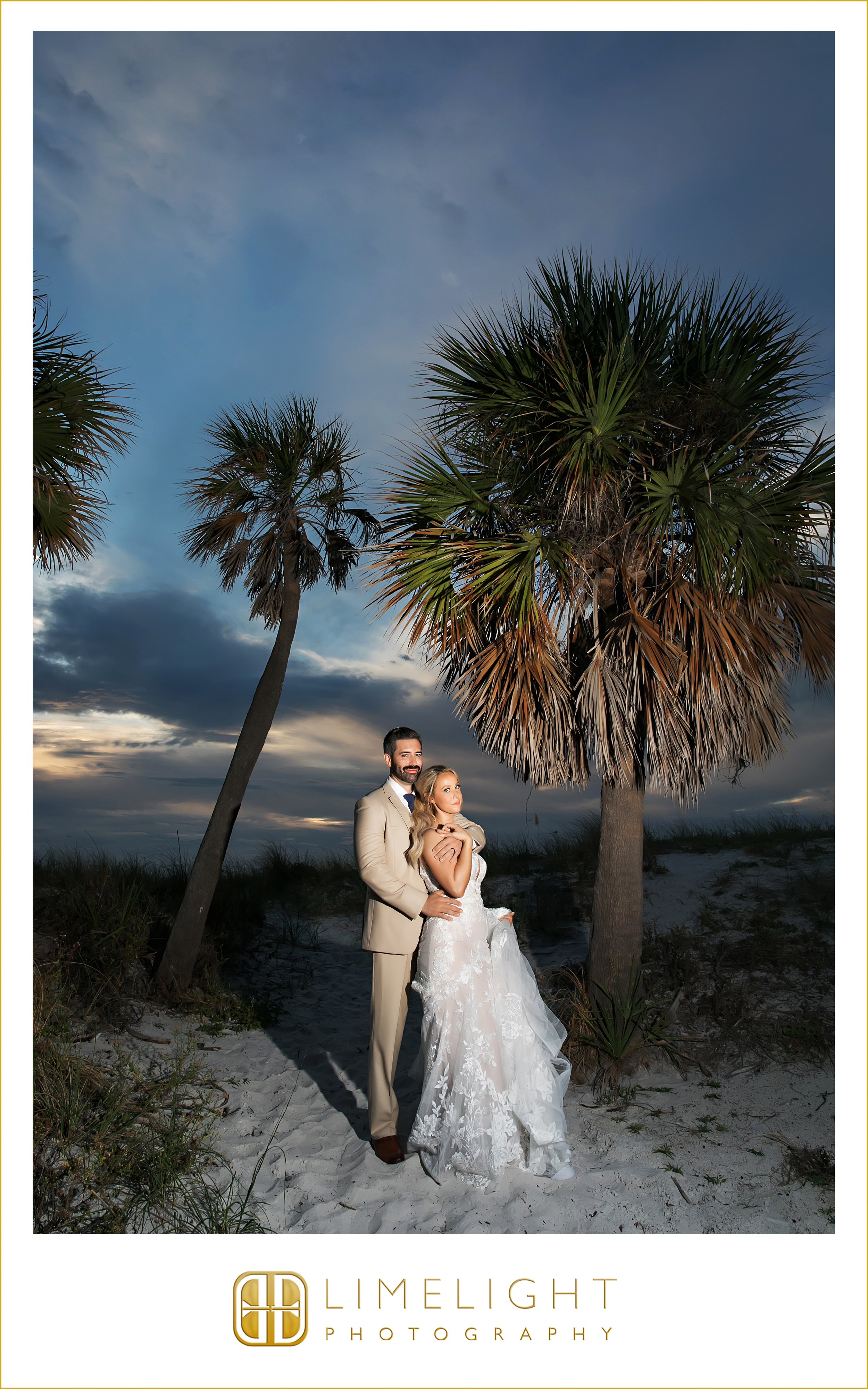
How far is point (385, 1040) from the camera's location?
186 inches

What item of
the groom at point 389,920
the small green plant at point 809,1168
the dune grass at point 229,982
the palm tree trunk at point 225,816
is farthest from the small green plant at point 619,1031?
the palm tree trunk at point 225,816

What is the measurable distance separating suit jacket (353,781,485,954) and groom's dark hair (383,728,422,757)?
0.70ft

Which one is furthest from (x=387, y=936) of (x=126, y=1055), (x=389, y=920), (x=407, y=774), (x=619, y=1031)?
(x=126, y=1055)

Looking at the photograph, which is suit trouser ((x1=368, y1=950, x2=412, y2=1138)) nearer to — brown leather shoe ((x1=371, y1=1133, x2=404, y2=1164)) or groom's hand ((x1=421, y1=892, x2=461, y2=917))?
brown leather shoe ((x1=371, y1=1133, x2=404, y2=1164))

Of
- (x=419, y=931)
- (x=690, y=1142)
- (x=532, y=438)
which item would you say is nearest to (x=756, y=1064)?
(x=690, y=1142)

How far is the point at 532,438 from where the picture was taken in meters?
7.05

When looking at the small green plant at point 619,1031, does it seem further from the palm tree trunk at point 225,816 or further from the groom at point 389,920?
the palm tree trunk at point 225,816

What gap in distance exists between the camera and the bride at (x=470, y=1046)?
14.3 ft

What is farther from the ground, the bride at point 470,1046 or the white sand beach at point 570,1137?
the bride at point 470,1046

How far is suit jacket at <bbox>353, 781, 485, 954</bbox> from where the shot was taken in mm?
4492

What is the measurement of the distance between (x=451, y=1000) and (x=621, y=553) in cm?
431

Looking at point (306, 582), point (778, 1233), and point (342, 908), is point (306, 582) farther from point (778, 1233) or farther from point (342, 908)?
point (778, 1233)

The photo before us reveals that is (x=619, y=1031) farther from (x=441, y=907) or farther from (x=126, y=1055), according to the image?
(x=126, y=1055)

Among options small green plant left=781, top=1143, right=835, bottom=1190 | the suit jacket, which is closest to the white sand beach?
small green plant left=781, top=1143, right=835, bottom=1190
